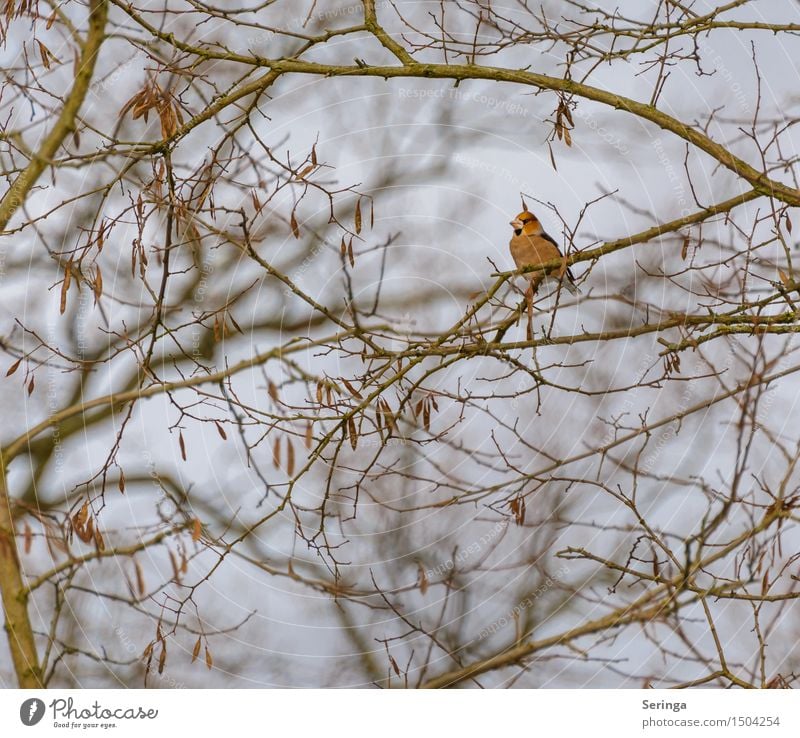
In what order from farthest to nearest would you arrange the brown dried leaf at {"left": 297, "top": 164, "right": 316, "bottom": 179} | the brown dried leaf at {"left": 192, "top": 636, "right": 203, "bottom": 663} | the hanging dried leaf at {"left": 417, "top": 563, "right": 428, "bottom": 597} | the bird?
the bird < the hanging dried leaf at {"left": 417, "top": 563, "right": 428, "bottom": 597} < the brown dried leaf at {"left": 192, "top": 636, "right": 203, "bottom": 663} < the brown dried leaf at {"left": 297, "top": 164, "right": 316, "bottom": 179}

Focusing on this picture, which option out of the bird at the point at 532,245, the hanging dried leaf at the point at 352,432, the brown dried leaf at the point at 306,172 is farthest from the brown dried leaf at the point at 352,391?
the bird at the point at 532,245

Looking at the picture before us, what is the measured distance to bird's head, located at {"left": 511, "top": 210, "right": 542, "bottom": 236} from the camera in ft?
10.2

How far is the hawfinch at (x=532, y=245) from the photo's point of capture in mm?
3096

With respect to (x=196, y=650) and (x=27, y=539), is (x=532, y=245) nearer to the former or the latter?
(x=196, y=650)

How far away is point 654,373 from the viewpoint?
9.95 feet

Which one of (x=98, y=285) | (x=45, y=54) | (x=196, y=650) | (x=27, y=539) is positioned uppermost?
(x=45, y=54)

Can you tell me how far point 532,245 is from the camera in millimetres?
3123

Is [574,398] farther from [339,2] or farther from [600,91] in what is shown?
[339,2]

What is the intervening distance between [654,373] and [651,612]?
842 mm

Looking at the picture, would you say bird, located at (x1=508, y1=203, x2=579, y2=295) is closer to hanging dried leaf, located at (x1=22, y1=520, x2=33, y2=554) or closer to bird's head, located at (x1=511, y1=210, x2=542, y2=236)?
bird's head, located at (x1=511, y1=210, x2=542, y2=236)

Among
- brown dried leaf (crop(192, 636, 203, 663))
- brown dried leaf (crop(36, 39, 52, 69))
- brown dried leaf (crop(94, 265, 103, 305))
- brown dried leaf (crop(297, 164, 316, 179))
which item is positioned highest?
brown dried leaf (crop(36, 39, 52, 69))

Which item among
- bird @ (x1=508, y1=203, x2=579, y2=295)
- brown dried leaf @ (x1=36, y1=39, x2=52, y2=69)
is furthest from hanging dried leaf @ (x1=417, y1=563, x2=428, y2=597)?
brown dried leaf @ (x1=36, y1=39, x2=52, y2=69)

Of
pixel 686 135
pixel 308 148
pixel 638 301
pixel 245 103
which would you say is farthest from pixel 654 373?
pixel 245 103

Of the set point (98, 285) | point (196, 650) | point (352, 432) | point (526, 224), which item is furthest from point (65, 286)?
point (526, 224)
